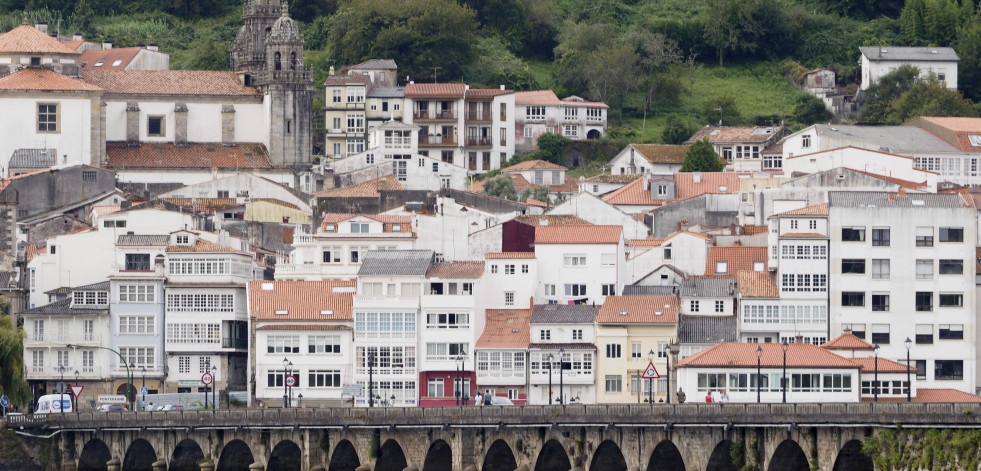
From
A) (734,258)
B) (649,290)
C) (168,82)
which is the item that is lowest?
(649,290)

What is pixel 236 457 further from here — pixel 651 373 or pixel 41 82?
pixel 41 82

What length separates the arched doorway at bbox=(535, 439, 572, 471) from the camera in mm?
112875

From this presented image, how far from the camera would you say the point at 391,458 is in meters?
115

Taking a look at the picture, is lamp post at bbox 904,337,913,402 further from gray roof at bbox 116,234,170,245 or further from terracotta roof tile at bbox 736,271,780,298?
gray roof at bbox 116,234,170,245

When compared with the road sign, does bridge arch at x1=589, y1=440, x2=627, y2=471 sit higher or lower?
lower

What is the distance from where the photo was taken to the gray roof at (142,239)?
132 meters

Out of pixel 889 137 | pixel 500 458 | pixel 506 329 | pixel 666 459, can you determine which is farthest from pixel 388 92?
pixel 666 459

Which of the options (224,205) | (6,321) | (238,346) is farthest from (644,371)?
(224,205)

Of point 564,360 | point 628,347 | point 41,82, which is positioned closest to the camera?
point 628,347

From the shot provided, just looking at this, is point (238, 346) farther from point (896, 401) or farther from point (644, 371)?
point (896, 401)

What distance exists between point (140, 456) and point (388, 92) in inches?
2297

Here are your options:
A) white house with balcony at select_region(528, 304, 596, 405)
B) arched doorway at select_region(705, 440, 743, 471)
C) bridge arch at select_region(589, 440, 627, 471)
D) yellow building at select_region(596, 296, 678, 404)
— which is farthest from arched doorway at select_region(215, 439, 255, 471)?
arched doorway at select_region(705, 440, 743, 471)

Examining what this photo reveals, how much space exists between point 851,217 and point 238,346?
27.7 m

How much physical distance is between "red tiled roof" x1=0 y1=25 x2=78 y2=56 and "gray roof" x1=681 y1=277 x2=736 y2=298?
54085 mm
